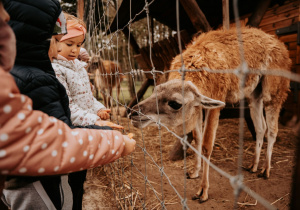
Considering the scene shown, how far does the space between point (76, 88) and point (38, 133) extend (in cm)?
123

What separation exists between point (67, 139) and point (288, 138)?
4786 millimetres

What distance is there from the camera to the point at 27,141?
654 millimetres

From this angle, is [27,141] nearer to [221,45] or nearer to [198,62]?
[198,62]

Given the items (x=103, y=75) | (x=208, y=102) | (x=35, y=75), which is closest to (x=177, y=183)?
(x=208, y=102)

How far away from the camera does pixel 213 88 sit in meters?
2.41

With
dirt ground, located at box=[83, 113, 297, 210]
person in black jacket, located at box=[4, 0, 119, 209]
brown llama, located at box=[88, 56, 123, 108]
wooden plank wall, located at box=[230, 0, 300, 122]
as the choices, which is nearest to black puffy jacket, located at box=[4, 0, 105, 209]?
person in black jacket, located at box=[4, 0, 119, 209]

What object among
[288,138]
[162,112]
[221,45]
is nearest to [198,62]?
[221,45]

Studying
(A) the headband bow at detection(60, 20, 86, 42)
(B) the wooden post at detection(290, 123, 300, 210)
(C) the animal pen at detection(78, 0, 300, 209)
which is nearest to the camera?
(B) the wooden post at detection(290, 123, 300, 210)

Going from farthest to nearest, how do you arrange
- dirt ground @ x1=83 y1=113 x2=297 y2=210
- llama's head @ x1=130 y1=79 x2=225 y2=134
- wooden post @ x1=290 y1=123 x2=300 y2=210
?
dirt ground @ x1=83 y1=113 x2=297 y2=210
llama's head @ x1=130 y1=79 x2=225 y2=134
wooden post @ x1=290 y1=123 x2=300 y2=210

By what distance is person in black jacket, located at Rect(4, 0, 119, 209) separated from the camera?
0.94 m

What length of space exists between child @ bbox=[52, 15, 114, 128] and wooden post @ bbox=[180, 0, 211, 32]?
1640 mm

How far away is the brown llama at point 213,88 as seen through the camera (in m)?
2.14

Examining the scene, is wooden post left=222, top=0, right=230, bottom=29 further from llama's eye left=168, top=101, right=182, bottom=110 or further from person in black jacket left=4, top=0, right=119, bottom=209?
person in black jacket left=4, top=0, right=119, bottom=209

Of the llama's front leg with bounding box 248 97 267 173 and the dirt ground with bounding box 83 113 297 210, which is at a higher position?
the llama's front leg with bounding box 248 97 267 173
